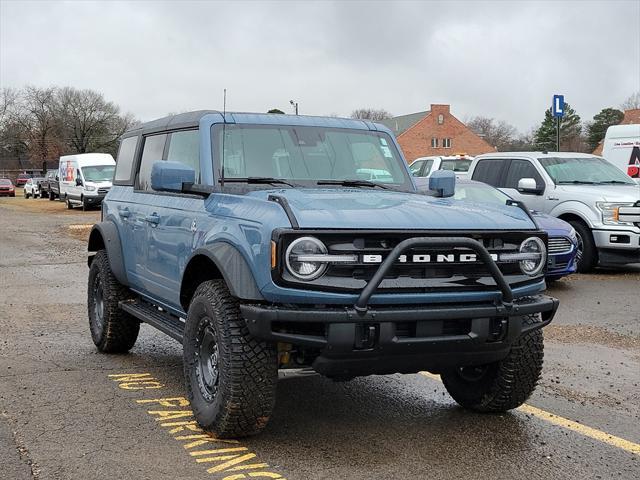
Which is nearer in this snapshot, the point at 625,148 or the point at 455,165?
the point at 625,148

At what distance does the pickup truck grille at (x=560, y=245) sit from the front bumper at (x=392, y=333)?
21.4 feet

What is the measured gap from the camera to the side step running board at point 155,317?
546 centimetres

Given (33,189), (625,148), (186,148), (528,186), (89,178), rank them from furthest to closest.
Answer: (33,189) < (89,178) < (625,148) < (528,186) < (186,148)

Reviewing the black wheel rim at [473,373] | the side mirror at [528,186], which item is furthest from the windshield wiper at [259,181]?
the side mirror at [528,186]

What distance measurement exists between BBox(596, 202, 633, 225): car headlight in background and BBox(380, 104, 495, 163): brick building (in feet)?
208

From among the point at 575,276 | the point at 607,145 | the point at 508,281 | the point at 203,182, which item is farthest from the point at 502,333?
the point at 607,145

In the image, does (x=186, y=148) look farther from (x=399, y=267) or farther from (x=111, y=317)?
(x=399, y=267)

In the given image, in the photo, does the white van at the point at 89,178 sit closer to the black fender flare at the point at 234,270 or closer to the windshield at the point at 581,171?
the windshield at the point at 581,171

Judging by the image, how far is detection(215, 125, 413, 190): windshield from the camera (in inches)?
215

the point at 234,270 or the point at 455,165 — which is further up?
the point at 455,165

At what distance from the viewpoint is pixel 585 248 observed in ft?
41.4

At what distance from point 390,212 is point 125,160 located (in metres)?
3.60

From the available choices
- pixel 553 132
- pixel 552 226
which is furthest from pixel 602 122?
pixel 552 226

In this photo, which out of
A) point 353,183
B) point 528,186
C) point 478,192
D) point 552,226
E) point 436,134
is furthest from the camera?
point 436,134
